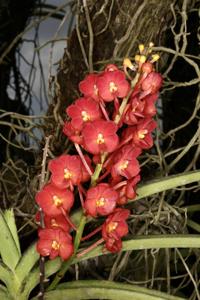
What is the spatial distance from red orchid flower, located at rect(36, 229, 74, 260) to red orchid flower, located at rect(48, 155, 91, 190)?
61 mm

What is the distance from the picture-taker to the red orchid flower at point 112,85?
3.18 ft

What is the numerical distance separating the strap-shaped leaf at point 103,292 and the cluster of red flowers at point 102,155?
0.10 m

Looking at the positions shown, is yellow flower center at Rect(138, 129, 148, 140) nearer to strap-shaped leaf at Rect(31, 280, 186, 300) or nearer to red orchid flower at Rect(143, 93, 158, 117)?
red orchid flower at Rect(143, 93, 158, 117)

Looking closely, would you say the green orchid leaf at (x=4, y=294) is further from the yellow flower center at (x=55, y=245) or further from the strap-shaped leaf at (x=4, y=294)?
the yellow flower center at (x=55, y=245)

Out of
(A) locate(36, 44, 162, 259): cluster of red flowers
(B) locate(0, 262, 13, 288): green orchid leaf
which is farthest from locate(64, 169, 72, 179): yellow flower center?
(B) locate(0, 262, 13, 288): green orchid leaf

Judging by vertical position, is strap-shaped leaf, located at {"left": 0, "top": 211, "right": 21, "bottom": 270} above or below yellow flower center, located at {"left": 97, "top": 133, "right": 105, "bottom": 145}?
below

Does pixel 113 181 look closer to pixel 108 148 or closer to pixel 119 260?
pixel 108 148

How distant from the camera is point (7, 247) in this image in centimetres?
110

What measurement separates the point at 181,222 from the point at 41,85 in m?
0.68

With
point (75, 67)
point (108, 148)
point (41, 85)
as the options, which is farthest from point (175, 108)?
point (108, 148)

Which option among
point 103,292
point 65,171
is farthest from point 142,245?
point 65,171

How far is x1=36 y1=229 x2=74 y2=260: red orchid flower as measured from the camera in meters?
0.98

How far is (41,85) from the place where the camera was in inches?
76.9

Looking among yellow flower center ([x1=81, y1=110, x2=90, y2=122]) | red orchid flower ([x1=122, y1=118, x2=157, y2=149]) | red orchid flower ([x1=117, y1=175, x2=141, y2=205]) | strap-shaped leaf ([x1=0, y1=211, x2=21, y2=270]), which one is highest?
yellow flower center ([x1=81, y1=110, x2=90, y2=122])
